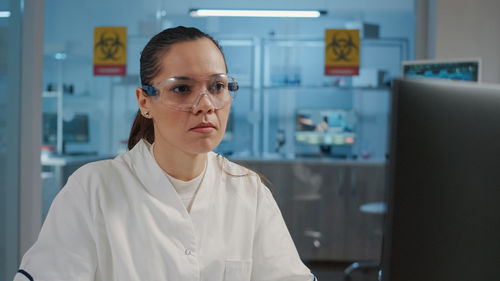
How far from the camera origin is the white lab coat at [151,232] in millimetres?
1265

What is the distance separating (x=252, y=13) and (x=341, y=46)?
34.6 inches

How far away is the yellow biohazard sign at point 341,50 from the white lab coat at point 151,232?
8.56 ft

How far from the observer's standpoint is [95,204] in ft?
4.35

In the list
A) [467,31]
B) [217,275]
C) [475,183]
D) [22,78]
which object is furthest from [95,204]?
[467,31]

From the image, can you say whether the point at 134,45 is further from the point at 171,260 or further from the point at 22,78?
the point at 171,260

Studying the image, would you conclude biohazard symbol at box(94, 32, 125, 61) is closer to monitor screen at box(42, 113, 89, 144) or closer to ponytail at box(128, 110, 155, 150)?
monitor screen at box(42, 113, 89, 144)

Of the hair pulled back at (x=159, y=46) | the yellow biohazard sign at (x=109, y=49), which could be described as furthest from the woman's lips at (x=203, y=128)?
the yellow biohazard sign at (x=109, y=49)

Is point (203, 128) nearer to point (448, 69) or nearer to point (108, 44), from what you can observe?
point (448, 69)

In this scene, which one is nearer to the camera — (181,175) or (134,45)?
(181,175)

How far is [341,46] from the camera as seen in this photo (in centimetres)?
390

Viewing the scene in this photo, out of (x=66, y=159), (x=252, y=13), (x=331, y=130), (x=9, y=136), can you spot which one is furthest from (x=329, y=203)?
(x=9, y=136)

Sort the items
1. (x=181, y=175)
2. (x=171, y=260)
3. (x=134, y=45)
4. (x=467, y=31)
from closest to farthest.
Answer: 1. (x=171, y=260)
2. (x=181, y=175)
3. (x=467, y=31)
4. (x=134, y=45)

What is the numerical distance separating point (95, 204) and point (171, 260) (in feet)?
0.83

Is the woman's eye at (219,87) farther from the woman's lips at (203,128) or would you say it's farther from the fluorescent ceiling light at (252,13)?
the fluorescent ceiling light at (252,13)
